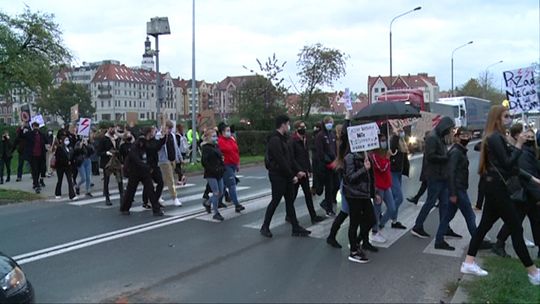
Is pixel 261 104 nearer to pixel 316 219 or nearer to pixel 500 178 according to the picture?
pixel 316 219

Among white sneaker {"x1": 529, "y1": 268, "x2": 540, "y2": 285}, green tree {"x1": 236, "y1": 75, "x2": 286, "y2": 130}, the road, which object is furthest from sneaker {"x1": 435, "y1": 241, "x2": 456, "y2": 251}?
green tree {"x1": 236, "y1": 75, "x2": 286, "y2": 130}

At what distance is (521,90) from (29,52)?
35.1m

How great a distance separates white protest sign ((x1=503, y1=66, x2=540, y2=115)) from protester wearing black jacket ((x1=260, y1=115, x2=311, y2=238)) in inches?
212

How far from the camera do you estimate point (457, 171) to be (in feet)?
21.4

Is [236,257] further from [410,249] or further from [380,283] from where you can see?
[410,249]

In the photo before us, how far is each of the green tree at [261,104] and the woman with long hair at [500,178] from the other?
2527cm

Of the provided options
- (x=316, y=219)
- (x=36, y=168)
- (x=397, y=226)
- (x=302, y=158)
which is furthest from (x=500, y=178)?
(x=36, y=168)

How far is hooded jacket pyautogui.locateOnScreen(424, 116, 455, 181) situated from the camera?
7.09 m

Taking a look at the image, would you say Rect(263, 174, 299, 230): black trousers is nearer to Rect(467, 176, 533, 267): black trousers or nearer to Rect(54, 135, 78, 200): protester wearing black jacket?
Rect(467, 176, 533, 267): black trousers

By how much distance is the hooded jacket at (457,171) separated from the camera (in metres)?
6.48

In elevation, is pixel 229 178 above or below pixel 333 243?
above

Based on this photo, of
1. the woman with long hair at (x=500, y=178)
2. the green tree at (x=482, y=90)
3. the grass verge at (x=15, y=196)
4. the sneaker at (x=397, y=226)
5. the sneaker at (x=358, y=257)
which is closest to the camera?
the woman with long hair at (x=500, y=178)

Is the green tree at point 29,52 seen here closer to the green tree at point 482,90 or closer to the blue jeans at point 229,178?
the blue jeans at point 229,178

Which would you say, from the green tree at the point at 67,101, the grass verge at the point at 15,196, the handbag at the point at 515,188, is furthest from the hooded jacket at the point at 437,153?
the green tree at the point at 67,101
